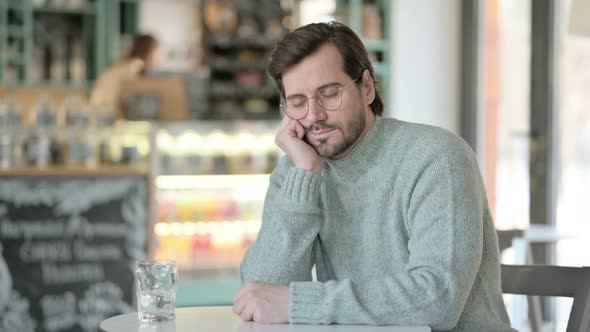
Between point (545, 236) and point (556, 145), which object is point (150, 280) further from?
Answer: point (556, 145)

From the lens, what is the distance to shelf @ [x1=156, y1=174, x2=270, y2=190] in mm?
6082

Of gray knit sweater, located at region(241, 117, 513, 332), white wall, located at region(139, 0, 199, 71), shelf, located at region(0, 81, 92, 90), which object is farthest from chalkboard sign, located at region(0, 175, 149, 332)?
white wall, located at region(139, 0, 199, 71)

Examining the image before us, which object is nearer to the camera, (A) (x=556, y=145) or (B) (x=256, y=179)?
(A) (x=556, y=145)

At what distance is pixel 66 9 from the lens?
767 centimetres

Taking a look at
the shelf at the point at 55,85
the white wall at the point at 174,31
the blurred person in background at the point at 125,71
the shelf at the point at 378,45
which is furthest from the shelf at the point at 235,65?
the shelf at the point at 55,85

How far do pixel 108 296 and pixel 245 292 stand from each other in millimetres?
3048

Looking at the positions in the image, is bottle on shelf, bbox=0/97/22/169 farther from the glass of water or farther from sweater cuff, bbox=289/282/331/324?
sweater cuff, bbox=289/282/331/324

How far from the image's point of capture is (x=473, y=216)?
1839mm

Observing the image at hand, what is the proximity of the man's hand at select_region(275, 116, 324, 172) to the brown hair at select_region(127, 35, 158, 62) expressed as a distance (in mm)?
4903

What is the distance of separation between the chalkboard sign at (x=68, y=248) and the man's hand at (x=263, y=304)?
2.99m

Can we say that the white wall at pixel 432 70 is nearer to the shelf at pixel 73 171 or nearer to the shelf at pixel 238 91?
the shelf at pixel 238 91

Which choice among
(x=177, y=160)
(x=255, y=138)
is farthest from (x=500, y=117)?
(x=177, y=160)

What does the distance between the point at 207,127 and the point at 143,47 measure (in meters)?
1.19

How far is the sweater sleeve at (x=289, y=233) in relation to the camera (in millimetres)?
2014
